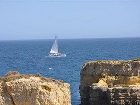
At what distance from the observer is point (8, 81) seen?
1634 centimetres

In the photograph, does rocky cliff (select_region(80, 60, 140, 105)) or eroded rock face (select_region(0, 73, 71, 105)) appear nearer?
eroded rock face (select_region(0, 73, 71, 105))

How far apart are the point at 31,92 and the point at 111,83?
3198cm

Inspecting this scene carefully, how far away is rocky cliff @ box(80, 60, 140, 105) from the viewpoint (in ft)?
142

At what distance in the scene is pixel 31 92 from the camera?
16000 mm

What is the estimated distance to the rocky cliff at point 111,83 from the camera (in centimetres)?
4341

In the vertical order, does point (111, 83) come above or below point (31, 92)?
below

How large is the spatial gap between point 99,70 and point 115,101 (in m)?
6.04

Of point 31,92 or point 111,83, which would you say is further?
point 111,83

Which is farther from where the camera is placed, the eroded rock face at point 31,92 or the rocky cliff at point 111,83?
the rocky cliff at point 111,83

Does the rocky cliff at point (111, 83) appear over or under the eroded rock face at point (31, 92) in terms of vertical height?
under

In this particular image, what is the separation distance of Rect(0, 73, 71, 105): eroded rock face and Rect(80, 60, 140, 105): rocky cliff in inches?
1078

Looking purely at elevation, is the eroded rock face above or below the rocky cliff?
above

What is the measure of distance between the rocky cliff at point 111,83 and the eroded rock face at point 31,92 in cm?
2737

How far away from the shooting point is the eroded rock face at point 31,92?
626 inches
